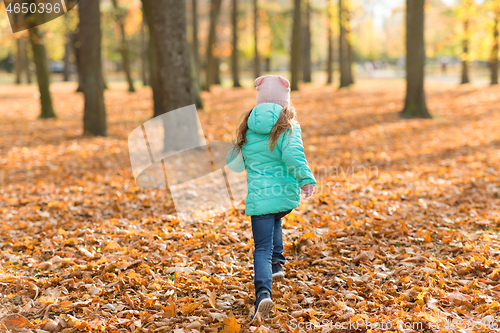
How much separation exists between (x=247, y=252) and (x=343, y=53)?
64.4 ft

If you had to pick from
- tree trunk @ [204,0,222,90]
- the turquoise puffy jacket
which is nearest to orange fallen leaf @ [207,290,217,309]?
the turquoise puffy jacket

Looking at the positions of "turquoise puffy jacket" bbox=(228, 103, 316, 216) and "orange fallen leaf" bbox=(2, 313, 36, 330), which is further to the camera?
"turquoise puffy jacket" bbox=(228, 103, 316, 216)

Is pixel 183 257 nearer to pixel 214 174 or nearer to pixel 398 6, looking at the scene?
pixel 214 174

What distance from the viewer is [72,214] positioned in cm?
509

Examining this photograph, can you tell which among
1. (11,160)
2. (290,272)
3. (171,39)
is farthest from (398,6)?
(290,272)

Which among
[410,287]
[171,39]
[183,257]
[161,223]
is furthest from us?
[171,39]

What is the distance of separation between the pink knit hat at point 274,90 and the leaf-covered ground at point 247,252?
5.07 ft

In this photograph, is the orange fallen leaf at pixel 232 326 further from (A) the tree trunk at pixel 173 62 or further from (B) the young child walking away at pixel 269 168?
(A) the tree trunk at pixel 173 62

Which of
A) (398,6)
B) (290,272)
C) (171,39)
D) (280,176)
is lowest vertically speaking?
(290,272)

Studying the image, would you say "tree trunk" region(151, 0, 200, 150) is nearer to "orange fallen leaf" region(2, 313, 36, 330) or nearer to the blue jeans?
the blue jeans

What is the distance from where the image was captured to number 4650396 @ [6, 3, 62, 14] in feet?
31.5

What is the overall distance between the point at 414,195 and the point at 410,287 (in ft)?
8.78

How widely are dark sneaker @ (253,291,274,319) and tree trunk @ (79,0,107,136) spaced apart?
8399 millimetres

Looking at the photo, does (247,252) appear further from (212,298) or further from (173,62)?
(173,62)
